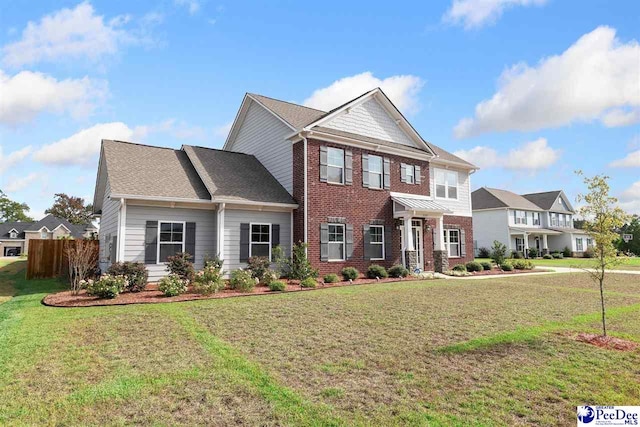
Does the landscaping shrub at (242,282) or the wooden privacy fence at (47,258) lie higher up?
the wooden privacy fence at (47,258)

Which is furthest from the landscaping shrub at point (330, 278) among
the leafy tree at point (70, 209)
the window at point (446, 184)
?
the leafy tree at point (70, 209)

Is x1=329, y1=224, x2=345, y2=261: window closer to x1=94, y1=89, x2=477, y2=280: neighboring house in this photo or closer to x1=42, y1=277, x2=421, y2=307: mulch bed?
x1=94, y1=89, x2=477, y2=280: neighboring house

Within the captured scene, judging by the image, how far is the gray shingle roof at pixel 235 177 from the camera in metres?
15.8

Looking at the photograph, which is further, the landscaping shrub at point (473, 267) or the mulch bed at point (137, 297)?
the landscaping shrub at point (473, 267)

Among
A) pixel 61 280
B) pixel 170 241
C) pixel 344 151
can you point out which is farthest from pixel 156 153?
pixel 344 151

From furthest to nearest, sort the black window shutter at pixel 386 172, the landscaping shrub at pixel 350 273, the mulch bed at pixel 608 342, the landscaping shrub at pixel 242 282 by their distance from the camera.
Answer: the black window shutter at pixel 386 172, the landscaping shrub at pixel 350 273, the landscaping shrub at pixel 242 282, the mulch bed at pixel 608 342

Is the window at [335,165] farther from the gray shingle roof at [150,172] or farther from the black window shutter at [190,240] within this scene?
the black window shutter at [190,240]

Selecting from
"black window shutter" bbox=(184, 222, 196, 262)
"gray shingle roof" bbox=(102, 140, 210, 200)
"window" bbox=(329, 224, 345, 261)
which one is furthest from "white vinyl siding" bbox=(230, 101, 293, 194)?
"black window shutter" bbox=(184, 222, 196, 262)

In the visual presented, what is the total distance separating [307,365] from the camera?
18.3 feet

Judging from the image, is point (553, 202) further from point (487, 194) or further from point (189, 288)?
point (189, 288)

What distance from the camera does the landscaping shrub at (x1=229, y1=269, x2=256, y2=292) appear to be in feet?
42.0

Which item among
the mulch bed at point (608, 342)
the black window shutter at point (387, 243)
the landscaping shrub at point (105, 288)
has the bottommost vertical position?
the mulch bed at point (608, 342)

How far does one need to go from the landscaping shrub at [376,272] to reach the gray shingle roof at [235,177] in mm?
4779

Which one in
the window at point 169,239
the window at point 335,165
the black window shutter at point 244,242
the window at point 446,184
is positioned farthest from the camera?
the window at point 446,184
